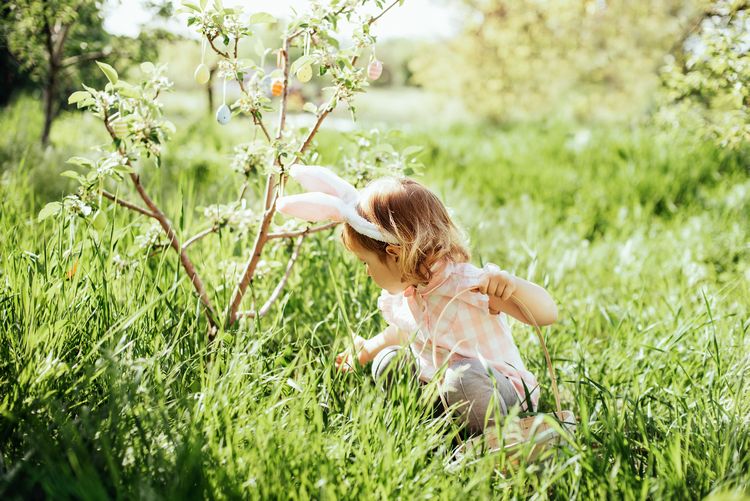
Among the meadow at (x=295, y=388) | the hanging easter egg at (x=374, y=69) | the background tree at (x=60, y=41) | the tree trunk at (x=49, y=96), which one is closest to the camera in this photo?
the meadow at (x=295, y=388)

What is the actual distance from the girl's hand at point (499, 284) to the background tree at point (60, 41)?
8.34ft

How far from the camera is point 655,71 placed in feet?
38.0

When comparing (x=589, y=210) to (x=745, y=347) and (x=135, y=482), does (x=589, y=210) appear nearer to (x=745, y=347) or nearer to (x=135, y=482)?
(x=745, y=347)

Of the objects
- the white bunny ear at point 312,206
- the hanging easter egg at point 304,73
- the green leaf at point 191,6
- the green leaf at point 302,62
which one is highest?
the green leaf at point 191,6

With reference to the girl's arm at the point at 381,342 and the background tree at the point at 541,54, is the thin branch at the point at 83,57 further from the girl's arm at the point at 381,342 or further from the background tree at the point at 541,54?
the background tree at the point at 541,54

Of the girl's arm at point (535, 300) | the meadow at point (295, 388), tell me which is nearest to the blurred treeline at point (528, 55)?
the meadow at point (295, 388)

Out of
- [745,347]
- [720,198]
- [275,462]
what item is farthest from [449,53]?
[275,462]

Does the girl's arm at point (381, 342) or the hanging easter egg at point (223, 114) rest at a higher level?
the hanging easter egg at point (223, 114)

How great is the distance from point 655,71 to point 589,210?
8703 millimetres

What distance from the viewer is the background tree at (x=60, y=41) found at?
10.0ft

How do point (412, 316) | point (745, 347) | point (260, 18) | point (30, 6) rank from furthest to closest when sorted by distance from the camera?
point (30, 6) < point (745, 347) < point (412, 316) < point (260, 18)

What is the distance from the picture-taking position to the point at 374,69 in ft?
5.59

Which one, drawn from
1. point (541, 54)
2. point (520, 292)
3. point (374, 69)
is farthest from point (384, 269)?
point (541, 54)

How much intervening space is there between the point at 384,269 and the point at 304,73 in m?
0.58
